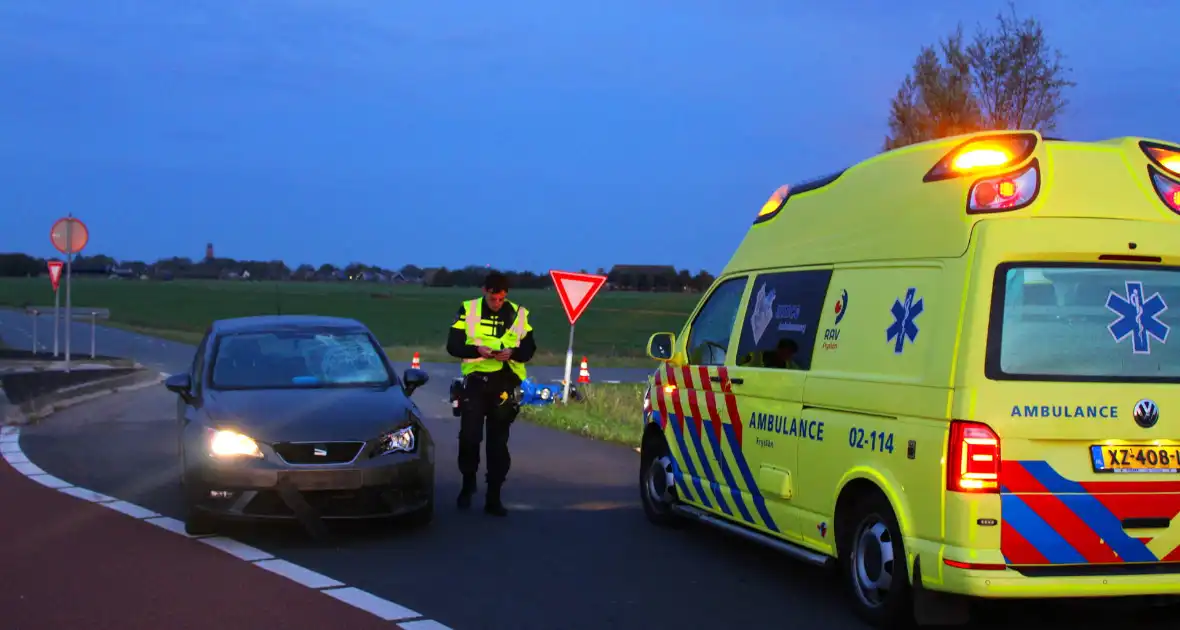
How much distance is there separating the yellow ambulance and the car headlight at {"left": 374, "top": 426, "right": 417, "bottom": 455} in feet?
9.58

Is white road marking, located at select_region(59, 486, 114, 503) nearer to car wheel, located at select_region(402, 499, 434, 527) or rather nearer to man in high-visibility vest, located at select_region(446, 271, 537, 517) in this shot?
car wheel, located at select_region(402, 499, 434, 527)

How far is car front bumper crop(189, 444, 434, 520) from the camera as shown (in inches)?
320

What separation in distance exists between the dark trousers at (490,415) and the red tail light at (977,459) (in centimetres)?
467

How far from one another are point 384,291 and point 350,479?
129 m

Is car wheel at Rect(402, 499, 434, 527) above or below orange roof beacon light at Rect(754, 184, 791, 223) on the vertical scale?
below

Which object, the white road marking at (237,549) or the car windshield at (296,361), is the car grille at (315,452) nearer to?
the white road marking at (237,549)

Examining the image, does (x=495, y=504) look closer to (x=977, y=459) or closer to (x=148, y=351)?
(x=977, y=459)

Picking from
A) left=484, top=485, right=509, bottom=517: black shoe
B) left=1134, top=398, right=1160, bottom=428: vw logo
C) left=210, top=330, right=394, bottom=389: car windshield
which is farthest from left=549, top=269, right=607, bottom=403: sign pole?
left=1134, top=398, right=1160, bottom=428: vw logo

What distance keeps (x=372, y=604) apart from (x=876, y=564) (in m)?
2.58

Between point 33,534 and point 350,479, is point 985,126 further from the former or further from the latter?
point 33,534

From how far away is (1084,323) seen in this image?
5863 mm

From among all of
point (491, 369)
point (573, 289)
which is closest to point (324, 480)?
point (491, 369)

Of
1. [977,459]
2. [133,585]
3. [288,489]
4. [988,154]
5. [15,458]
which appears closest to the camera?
[977,459]

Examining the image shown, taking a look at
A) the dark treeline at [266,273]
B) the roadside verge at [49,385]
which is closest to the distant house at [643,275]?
the dark treeline at [266,273]
